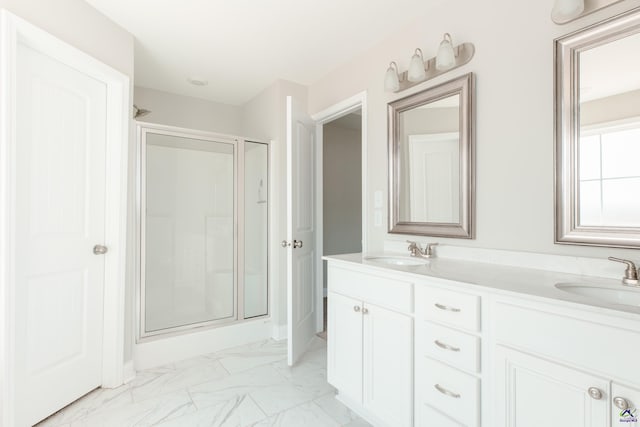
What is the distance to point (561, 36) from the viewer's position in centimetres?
135

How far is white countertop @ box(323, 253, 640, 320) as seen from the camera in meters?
0.90

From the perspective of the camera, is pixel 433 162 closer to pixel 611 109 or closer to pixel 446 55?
pixel 446 55

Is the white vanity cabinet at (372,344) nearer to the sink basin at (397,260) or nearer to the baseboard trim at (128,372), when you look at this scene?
the sink basin at (397,260)

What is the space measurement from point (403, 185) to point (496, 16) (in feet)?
3.36

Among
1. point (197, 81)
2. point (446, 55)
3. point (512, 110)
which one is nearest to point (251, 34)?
point (197, 81)

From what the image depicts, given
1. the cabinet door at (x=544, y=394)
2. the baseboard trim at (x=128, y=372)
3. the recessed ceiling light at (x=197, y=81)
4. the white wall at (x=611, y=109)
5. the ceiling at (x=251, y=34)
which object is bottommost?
the baseboard trim at (x=128, y=372)

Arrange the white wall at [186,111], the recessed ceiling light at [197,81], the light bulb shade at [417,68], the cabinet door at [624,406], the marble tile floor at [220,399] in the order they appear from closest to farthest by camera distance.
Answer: the cabinet door at [624,406]
the marble tile floor at [220,399]
the light bulb shade at [417,68]
the recessed ceiling light at [197,81]
the white wall at [186,111]

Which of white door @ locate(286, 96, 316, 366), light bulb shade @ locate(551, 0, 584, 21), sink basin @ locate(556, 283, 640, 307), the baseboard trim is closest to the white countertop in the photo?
sink basin @ locate(556, 283, 640, 307)

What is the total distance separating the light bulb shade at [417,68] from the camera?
6.06ft

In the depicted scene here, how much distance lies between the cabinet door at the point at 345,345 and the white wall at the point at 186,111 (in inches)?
104

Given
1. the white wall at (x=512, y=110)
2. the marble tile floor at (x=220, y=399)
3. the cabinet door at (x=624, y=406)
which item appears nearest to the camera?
the cabinet door at (x=624, y=406)

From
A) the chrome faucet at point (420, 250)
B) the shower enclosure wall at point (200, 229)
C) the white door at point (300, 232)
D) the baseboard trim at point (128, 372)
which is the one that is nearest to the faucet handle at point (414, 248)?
the chrome faucet at point (420, 250)

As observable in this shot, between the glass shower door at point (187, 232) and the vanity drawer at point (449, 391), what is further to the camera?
the glass shower door at point (187, 232)

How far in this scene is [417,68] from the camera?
185cm
